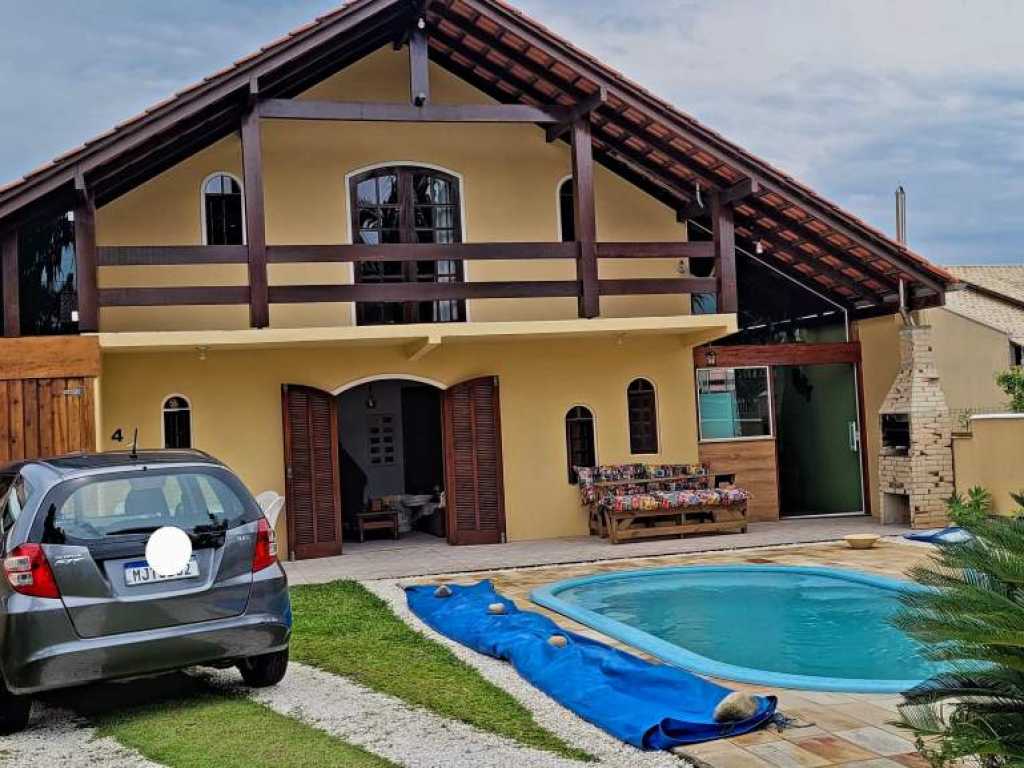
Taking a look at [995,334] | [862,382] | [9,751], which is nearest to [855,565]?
[862,382]

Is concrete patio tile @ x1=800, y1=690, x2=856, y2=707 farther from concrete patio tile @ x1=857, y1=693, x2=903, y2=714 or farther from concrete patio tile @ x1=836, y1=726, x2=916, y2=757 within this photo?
concrete patio tile @ x1=836, y1=726, x2=916, y2=757

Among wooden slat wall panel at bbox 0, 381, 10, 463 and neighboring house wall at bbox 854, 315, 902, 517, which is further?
neighboring house wall at bbox 854, 315, 902, 517

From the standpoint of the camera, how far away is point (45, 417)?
11398 mm

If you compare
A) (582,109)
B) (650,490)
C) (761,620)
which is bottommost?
(761,620)

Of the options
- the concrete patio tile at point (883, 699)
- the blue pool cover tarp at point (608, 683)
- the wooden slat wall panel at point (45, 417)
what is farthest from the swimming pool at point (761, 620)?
the wooden slat wall panel at point (45, 417)

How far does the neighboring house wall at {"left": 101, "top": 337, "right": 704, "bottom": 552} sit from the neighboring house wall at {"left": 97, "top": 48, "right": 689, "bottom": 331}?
49 cm

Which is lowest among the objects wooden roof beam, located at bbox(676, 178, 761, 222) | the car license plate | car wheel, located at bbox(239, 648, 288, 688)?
car wheel, located at bbox(239, 648, 288, 688)

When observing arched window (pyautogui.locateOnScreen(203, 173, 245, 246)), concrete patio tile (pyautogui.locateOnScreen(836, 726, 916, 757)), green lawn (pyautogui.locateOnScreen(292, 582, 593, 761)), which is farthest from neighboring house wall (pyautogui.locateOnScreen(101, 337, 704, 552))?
concrete patio tile (pyautogui.locateOnScreen(836, 726, 916, 757))

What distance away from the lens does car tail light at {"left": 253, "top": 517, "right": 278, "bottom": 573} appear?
20.1 ft

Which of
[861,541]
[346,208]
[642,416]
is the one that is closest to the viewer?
[861,541]

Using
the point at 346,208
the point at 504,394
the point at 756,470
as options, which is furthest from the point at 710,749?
the point at 756,470

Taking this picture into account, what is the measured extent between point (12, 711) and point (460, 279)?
9705 millimetres

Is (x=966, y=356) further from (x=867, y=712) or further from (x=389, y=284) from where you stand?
(x=867, y=712)

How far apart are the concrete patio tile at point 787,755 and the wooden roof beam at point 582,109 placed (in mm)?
9407
